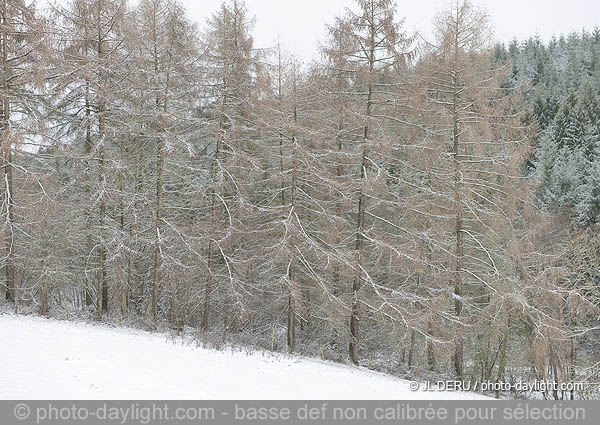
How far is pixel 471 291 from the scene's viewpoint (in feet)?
52.6

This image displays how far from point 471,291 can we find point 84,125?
50.2ft

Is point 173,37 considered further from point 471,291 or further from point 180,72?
point 471,291

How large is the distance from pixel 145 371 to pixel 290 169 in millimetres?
8507

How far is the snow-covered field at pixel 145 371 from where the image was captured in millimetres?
7516
